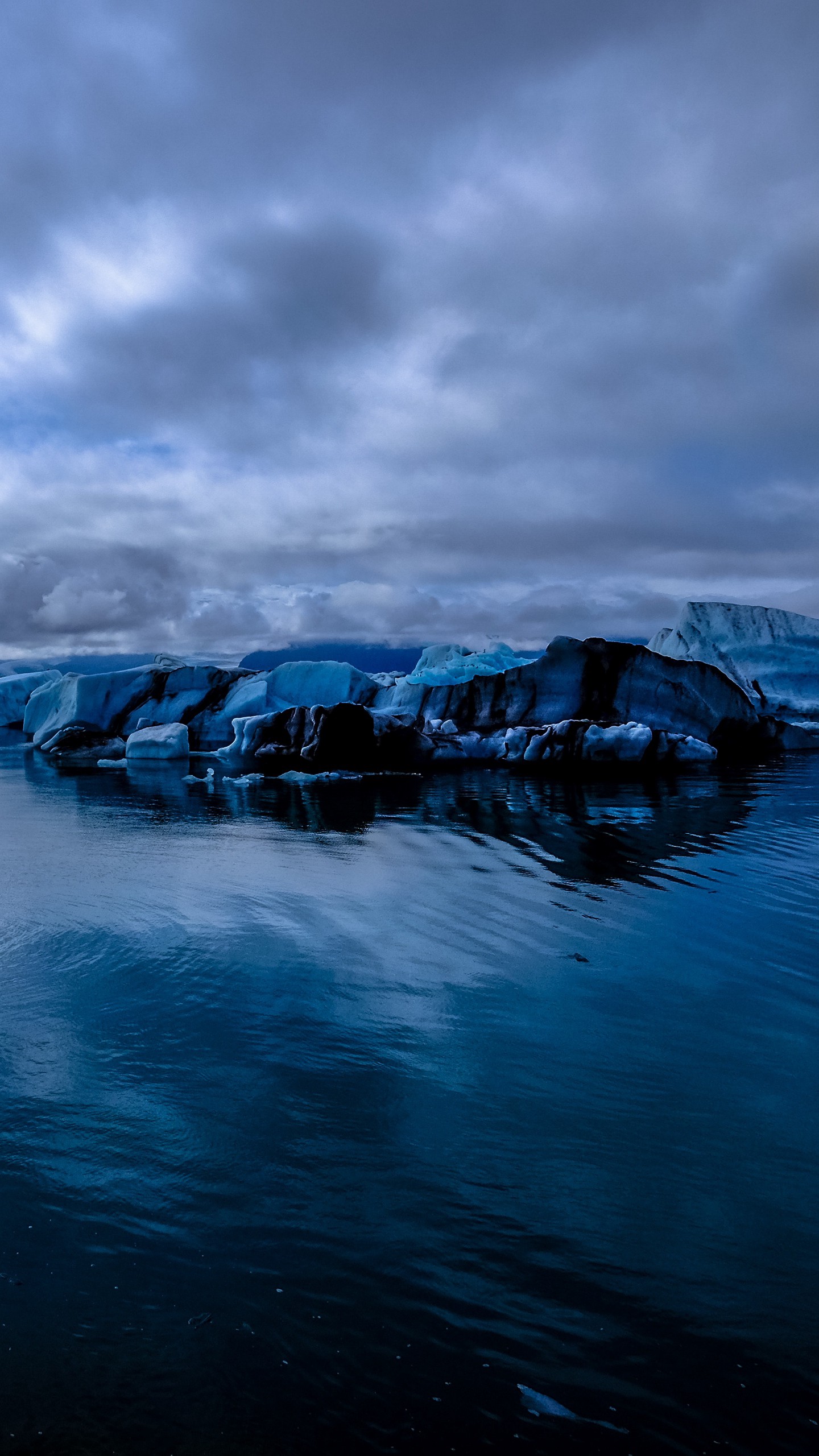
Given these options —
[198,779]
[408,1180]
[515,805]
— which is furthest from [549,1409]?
[198,779]

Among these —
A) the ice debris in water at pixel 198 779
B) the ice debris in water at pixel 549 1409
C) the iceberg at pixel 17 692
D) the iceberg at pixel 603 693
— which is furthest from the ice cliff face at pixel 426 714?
the ice debris in water at pixel 549 1409

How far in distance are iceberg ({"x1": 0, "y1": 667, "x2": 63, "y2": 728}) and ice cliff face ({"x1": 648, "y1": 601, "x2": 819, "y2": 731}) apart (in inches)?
1462

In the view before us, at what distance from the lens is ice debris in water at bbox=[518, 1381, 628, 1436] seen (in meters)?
1.93

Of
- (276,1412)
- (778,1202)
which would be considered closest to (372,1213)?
(276,1412)

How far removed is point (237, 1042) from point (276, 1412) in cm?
213

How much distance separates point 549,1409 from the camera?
6.48 ft

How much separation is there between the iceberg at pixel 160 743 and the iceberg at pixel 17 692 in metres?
22.9

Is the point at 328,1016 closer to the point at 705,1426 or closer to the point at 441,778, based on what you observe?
the point at 705,1426

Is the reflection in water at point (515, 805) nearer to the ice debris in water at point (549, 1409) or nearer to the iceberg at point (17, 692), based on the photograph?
the ice debris in water at point (549, 1409)

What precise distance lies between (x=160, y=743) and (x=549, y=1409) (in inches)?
1059

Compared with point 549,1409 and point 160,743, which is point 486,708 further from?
point 549,1409

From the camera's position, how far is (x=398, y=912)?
21.8 ft

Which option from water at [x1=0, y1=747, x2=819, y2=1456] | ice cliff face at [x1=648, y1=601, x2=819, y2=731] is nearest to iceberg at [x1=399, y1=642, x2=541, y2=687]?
ice cliff face at [x1=648, y1=601, x2=819, y2=731]

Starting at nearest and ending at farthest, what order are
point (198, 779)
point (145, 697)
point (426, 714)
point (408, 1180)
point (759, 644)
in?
point (408, 1180)
point (198, 779)
point (426, 714)
point (145, 697)
point (759, 644)
